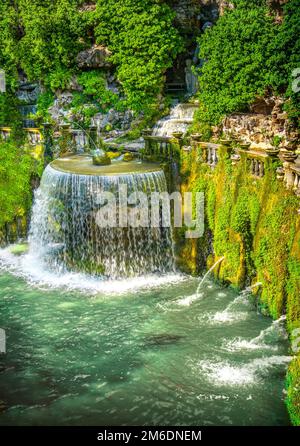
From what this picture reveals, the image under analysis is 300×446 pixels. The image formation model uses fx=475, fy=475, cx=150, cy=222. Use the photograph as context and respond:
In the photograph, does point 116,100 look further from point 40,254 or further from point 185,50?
point 40,254

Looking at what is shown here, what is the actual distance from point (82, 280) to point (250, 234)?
620 cm

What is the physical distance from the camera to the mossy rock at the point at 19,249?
63.5 ft

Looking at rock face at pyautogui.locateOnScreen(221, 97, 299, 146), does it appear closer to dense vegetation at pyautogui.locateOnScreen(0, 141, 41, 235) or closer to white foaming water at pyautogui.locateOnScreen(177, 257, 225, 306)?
white foaming water at pyautogui.locateOnScreen(177, 257, 225, 306)

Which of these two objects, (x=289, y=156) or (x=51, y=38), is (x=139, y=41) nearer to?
(x=51, y=38)

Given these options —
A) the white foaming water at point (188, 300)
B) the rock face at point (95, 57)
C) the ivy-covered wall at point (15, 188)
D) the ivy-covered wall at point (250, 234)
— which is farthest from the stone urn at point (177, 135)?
the rock face at point (95, 57)

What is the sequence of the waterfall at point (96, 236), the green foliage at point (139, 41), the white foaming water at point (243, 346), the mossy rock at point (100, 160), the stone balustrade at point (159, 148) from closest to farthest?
1. the white foaming water at point (243, 346)
2. the waterfall at point (96, 236)
3. the stone balustrade at point (159, 148)
4. the mossy rock at point (100, 160)
5. the green foliage at point (139, 41)

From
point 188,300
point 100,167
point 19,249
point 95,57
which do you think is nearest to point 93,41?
point 95,57

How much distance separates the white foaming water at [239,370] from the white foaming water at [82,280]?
16.4 ft

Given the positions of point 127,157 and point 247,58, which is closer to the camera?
point 247,58

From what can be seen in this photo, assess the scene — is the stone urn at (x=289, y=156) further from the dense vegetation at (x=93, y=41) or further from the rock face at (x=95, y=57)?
the rock face at (x=95, y=57)

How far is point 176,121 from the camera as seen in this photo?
2205 centimetres

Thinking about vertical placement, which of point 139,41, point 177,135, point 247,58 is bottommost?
point 177,135

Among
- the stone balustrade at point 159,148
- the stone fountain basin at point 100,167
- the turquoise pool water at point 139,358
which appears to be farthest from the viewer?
the stone balustrade at point 159,148
